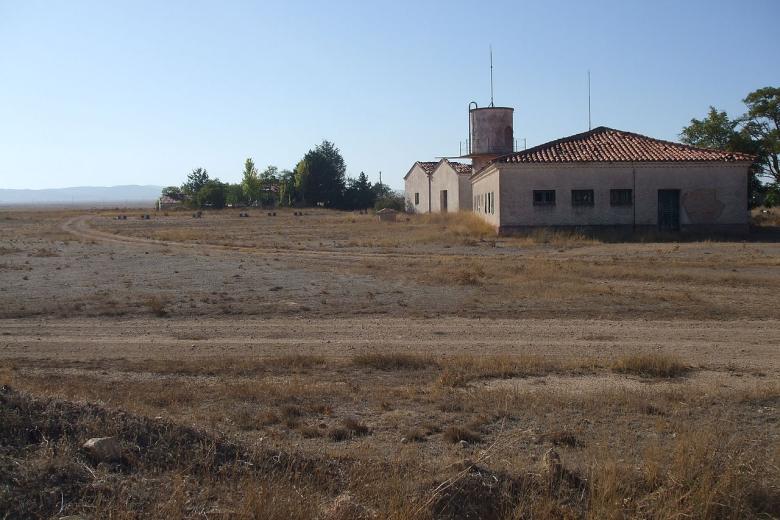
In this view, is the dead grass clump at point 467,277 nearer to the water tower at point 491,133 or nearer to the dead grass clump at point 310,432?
the dead grass clump at point 310,432

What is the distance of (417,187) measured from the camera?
73125 millimetres

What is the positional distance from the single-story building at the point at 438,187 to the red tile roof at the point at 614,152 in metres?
17.1

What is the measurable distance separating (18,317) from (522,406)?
11.9m

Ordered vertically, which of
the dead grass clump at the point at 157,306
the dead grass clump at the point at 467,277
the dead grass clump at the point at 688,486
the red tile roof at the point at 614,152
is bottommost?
the dead grass clump at the point at 688,486

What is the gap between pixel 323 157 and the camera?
328 ft

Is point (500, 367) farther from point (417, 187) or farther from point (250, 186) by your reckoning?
point (250, 186)

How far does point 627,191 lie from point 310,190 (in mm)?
67030

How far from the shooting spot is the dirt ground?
5.96 meters

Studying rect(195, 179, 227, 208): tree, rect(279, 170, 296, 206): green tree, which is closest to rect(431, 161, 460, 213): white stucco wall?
rect(279, 170, 296, 206): green tree

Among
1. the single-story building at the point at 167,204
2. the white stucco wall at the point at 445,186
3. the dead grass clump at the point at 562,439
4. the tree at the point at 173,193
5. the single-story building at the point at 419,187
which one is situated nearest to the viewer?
the dead grass clump at the point at 562,439

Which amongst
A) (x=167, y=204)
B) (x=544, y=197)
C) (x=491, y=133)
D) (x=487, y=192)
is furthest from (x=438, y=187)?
(x=167, y=204)

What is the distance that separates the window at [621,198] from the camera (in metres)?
36.5

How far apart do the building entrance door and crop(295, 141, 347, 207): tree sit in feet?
215

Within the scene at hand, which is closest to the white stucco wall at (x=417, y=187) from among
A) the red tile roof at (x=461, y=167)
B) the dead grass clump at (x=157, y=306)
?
the red tile roof at (x=461, y=167)
